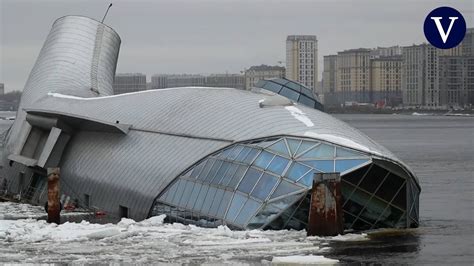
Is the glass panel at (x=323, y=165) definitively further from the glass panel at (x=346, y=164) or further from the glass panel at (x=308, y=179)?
the glass panel at (x=308, y=179)

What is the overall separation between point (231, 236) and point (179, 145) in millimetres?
8174

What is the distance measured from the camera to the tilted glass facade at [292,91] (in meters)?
61.4

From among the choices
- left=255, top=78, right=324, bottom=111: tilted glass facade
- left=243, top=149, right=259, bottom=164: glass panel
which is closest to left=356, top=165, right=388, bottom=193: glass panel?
left=243, top=149, right=259, bottom=164: glass panel

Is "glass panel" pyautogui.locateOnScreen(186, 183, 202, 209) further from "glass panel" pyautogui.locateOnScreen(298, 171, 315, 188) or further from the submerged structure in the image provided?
"glass panel" pyautogui.locateOnScreen(298, 171, 315, 188)

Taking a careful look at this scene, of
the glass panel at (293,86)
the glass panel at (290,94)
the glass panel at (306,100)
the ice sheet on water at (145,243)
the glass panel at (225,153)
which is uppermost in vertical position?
the glass panel at (293,86)

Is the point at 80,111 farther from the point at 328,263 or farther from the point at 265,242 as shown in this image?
the point at 328,263

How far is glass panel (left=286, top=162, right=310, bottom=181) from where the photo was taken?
35.3m

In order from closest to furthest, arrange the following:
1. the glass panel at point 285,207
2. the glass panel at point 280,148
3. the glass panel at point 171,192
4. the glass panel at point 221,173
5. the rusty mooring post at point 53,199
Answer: the glass panel at point 285,207
the glass panel at point 280,148
the glass panel at point 221,173
the rusty mooring post at point 53,199
the glass panel at point 171,192

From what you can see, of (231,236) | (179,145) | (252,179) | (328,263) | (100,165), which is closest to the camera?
(328,263)

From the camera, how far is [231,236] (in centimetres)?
3381

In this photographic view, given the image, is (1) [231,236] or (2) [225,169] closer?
(1) [231,236]

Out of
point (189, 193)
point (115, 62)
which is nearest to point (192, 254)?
point (189, 193)

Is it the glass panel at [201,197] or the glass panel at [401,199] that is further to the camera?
the glass panel at [201,197]

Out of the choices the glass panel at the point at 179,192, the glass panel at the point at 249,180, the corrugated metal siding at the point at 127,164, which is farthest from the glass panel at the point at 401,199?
the glass panel at the point at 179,192
